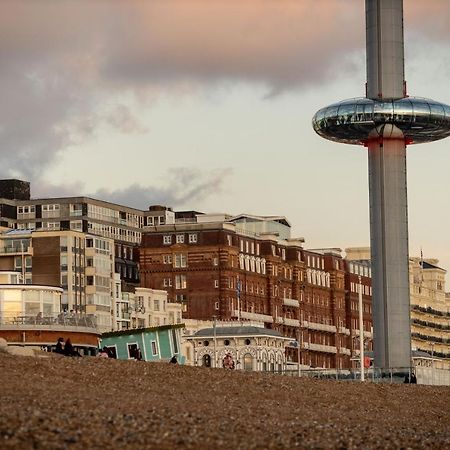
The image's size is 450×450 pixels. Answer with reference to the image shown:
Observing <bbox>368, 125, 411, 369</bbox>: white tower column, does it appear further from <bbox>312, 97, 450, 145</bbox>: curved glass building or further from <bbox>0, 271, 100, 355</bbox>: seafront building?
<bbox>0, 271, 100, 355</bbox>: seafront building

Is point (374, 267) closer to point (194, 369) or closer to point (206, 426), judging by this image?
point (194, 369)

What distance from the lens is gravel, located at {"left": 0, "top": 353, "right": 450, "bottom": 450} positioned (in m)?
44.2

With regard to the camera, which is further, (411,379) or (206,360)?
(206,360)

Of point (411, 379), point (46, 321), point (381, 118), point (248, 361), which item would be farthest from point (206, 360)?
point (46, 321)

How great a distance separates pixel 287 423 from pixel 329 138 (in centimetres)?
7290

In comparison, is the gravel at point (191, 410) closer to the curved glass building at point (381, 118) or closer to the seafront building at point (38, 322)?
the seafront building at point (38, 322)

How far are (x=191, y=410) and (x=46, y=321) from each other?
4916 cm

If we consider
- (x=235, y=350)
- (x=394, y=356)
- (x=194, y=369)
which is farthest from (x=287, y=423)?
(x=235, y=350)

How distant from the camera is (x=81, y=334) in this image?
339 ft

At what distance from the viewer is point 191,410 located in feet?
176

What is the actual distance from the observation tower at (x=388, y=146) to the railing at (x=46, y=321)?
2279cm

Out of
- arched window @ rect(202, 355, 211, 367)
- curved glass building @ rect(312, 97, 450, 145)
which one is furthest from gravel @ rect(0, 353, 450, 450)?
arched window @ rect(202, 355, 211, 367)

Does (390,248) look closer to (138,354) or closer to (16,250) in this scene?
(138,354)

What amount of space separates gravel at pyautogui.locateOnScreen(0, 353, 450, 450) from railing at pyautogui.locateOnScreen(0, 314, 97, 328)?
2434cm
